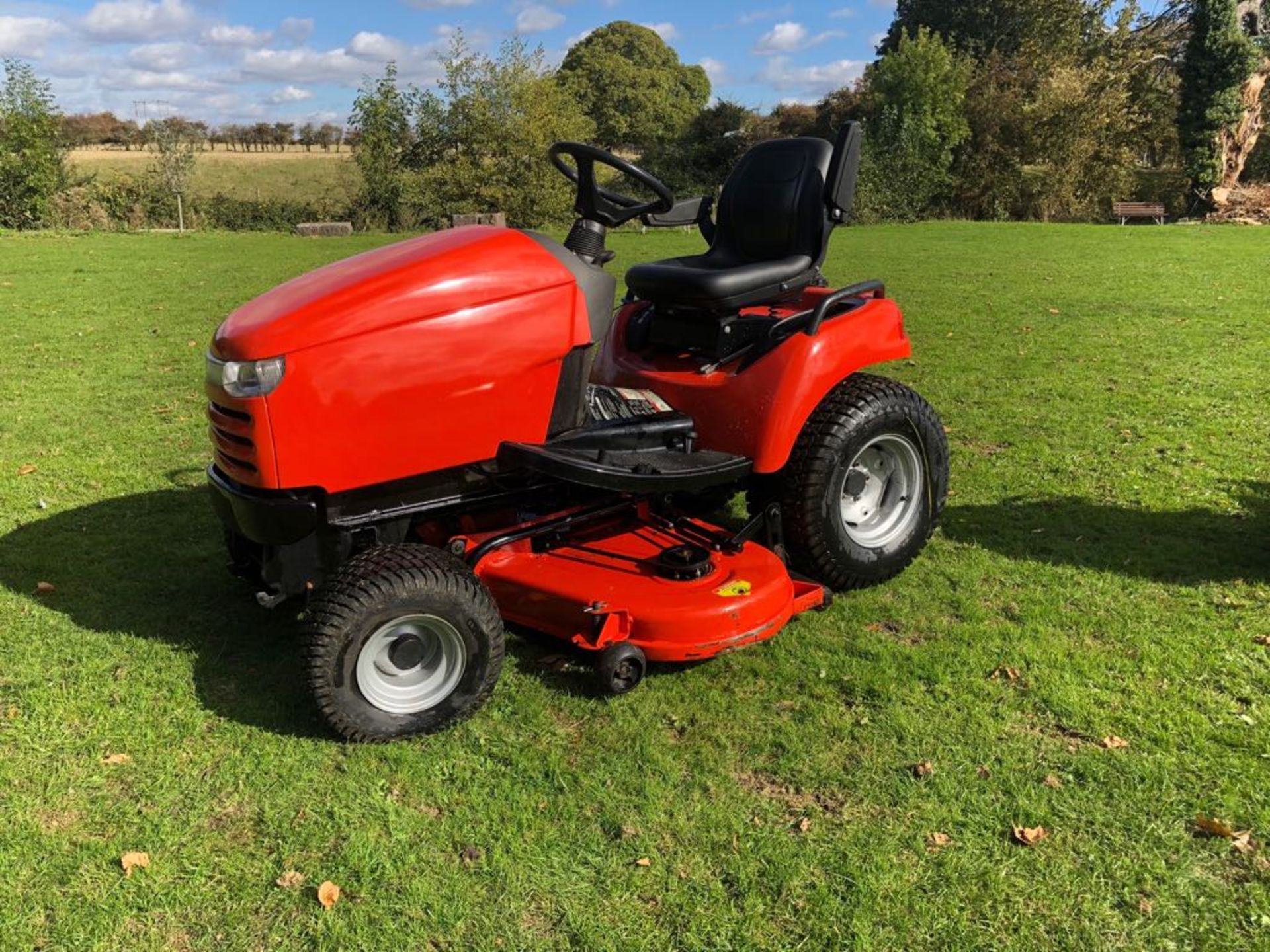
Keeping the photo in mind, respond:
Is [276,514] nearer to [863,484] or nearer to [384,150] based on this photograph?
[863,484]

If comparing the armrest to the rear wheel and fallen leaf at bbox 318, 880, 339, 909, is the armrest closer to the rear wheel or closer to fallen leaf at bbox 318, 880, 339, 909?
the rear wheel

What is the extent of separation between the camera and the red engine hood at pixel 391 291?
263 cm

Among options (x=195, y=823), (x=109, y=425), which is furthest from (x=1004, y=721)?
(x=109, y=425)

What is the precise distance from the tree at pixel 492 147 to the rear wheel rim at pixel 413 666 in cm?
2338

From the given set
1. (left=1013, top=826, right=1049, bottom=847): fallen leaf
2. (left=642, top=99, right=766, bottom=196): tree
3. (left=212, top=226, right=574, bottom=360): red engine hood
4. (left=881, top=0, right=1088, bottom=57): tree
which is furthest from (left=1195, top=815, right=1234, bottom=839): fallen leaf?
(left=881, top=0, right=1088, bottom=57): tree

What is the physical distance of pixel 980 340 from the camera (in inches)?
332

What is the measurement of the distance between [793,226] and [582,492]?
1.43 metres

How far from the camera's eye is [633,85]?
5338cm

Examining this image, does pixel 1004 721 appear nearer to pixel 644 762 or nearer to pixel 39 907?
pixel 644 762

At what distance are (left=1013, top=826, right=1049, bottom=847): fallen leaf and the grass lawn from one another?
0.03 metres

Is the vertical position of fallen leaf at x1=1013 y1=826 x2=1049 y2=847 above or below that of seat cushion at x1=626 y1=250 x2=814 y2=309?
below

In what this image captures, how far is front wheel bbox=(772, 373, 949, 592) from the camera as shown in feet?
11.4

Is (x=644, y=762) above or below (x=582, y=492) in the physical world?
below

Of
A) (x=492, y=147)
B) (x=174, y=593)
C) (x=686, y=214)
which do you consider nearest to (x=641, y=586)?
(x=686, y=214)
